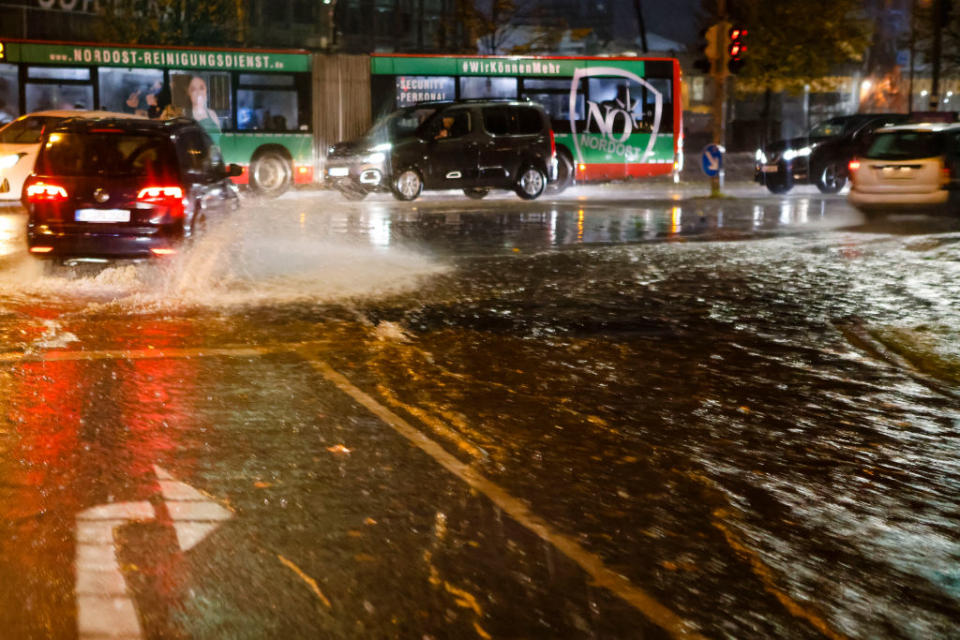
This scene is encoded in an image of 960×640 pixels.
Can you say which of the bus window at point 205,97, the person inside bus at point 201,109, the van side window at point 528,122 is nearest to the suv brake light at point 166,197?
the van side window at point 528,122

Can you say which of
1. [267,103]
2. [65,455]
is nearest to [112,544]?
[65,455]

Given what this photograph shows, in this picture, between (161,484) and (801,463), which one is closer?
(161,484)

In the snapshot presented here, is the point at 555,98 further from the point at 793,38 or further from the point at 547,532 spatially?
the point at 547,532

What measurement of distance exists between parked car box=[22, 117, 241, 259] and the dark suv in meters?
11.9

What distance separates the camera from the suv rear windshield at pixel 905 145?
19516mm

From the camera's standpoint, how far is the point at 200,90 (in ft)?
89.3

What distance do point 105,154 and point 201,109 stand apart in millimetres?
15462

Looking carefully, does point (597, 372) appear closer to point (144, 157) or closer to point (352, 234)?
point (144, 157)

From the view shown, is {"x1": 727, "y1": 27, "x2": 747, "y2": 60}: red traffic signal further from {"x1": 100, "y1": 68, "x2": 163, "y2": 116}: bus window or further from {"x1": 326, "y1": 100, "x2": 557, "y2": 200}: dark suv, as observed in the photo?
{"x1": 100, "y1": 68, "x2": 163, "y2": 116}: bus window

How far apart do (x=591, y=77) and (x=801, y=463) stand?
2534 cm

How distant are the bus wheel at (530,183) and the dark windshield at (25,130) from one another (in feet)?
31.1

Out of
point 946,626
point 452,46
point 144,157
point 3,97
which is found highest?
point 452,46

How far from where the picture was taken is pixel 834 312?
10.5 meters


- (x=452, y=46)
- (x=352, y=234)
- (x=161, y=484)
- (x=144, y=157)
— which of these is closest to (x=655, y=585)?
(x=161, y=484)
